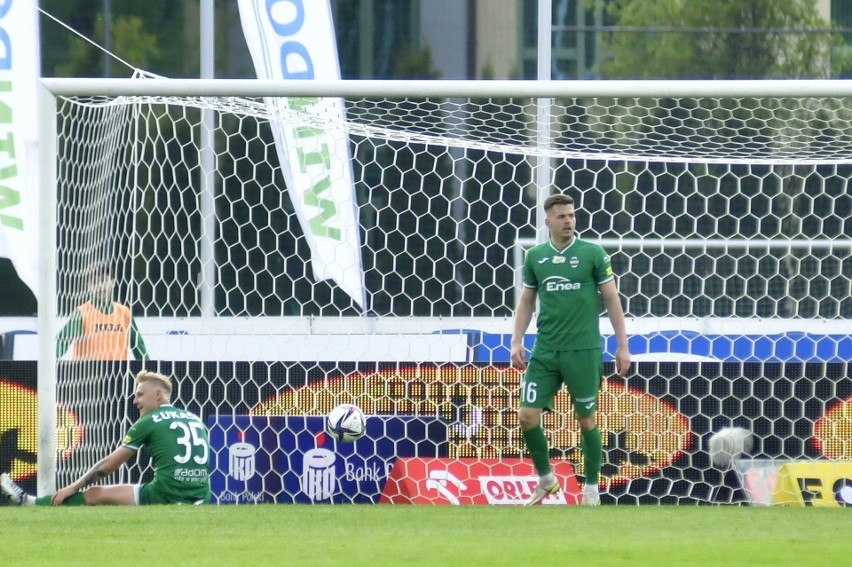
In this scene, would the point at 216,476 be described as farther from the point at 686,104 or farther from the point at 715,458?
the point at 686,104

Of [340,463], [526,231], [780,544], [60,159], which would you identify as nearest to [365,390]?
[340,463]

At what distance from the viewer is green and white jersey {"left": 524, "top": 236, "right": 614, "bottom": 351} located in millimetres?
6457

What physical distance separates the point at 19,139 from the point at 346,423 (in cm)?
→ 518

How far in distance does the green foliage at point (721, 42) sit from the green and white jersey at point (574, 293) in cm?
780

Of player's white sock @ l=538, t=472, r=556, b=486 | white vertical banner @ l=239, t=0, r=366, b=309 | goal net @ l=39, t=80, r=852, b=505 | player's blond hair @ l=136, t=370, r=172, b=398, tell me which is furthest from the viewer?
white vertical banner @ l=239, t=0, r=366, b=309

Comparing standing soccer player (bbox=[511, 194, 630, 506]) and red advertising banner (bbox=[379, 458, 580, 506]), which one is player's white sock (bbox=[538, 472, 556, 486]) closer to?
standing soccer player (bbox=[511, 194, 630, 506])

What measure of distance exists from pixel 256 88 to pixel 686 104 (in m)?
5.73

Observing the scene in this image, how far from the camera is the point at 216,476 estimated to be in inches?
297

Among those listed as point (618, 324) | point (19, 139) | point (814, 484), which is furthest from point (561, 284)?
point (19, 139)

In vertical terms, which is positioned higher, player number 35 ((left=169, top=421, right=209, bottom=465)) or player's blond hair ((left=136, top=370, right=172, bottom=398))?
player's blond hair ((left=136, top=370, right=172, bottom=398))

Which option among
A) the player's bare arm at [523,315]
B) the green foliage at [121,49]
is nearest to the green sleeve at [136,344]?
the player's bare arm at [523,315]

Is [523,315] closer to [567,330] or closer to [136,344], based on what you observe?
[567,330]

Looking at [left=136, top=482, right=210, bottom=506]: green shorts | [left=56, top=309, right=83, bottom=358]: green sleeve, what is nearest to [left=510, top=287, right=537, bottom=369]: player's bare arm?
[left=136, top=482, right=210, bottom=506]: green shorts

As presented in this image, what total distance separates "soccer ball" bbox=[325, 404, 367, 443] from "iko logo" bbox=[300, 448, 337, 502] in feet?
0.58
